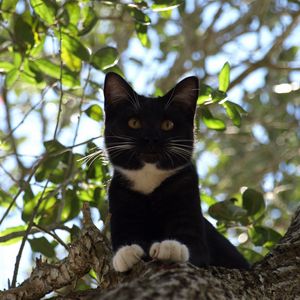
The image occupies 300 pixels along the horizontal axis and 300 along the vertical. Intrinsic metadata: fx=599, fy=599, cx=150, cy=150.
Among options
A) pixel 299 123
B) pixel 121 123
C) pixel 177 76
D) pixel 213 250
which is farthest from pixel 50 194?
pixel 299 123

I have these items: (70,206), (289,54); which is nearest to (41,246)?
(70,206)

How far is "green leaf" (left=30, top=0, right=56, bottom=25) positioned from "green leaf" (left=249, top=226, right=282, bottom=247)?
1.84 metres

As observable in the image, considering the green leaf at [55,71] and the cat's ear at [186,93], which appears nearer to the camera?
the cat's ear at [186,93]

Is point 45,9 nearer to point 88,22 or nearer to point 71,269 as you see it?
point 88,22

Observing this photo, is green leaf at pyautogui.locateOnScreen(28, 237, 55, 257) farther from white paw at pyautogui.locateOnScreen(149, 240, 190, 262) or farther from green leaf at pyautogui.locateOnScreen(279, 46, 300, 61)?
green leaf at pyautogui.locateOnScreen(279, 46, 300, 61)

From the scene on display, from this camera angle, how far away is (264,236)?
3604 millimetres

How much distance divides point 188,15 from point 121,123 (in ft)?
10.4

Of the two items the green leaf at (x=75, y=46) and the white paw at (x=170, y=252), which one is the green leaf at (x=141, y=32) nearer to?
the green leaf at (x=75, y=46)

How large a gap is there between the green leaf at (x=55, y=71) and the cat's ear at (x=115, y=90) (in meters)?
0.55

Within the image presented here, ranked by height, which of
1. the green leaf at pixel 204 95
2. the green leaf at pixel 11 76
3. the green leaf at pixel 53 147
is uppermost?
the green leaf at pixel 11 76

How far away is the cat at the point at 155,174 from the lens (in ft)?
9.76

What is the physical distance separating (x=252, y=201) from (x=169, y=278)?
69.3 inches

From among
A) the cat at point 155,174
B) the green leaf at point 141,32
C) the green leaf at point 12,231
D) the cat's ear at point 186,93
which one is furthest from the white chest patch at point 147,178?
the green leaf at point 141,32

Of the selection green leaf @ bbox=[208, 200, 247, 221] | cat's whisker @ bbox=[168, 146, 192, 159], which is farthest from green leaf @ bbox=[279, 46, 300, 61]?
cat's whisker @ bbox=[168, 146, 192, 159]
